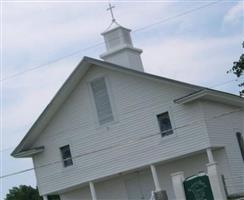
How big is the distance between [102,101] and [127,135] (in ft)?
7.71

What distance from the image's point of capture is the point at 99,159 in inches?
1414

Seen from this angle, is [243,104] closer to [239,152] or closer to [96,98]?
[239,152]

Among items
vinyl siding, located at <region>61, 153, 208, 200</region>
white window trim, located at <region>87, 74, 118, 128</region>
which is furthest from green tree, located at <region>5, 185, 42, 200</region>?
white window trim, located at <region>87, 74, 118, 128</region>

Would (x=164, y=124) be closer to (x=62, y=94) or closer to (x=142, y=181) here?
(x=142, y=181)

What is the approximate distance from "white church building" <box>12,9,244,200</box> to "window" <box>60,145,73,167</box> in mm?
51

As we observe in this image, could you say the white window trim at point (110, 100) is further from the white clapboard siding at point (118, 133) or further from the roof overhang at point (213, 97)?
the roof overhang at point (213, 97)

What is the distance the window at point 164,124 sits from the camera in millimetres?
34156

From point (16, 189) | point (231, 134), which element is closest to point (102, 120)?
point (231, 134)

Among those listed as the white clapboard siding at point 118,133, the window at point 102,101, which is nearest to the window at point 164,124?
the white clapboard siding at point 118,133

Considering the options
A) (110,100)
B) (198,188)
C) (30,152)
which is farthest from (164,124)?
(198,188)

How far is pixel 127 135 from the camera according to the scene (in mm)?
35156

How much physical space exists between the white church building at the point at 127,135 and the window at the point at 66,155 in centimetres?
5

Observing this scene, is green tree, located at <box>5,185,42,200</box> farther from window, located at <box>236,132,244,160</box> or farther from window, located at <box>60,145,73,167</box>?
window, located at <box>236,132,244,160</box>

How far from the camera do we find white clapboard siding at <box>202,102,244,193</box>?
33844 millimetres
